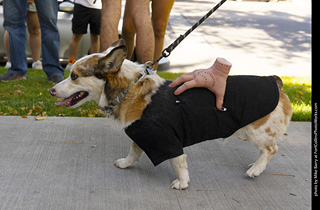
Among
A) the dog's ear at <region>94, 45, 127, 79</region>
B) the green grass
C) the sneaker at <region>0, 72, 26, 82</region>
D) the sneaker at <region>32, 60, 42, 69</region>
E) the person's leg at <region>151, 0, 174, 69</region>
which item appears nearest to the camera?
the dog's ear at <region>94, 45, 127, 79</region>

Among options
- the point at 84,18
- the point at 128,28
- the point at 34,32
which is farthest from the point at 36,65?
the point at 128,28

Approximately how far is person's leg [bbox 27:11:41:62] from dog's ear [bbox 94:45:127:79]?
4908 mm

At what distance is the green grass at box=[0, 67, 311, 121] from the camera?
5188 mm

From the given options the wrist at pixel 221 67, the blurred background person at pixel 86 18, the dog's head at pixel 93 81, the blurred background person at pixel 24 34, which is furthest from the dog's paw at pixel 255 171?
the blurred background person at pixel 86 18

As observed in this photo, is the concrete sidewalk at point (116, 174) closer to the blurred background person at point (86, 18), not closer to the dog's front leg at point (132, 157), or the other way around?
the dog's front leg at point (132, 157)

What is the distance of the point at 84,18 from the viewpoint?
26.2ft

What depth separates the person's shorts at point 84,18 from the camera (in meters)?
8.00

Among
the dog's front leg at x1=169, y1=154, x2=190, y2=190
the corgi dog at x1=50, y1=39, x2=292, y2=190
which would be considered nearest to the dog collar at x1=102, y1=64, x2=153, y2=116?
the corgi dog at x1=50, y1=39, x2=292, y2=190

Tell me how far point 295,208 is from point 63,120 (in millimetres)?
2820

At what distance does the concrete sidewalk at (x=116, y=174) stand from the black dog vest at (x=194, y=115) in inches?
15.0

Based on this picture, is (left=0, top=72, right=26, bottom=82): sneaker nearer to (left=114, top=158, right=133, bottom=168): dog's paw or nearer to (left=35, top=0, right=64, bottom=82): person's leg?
(left=35, top=0, right=64, bottom=82): person's leg

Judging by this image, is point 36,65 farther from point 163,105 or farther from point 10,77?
point 163,105
